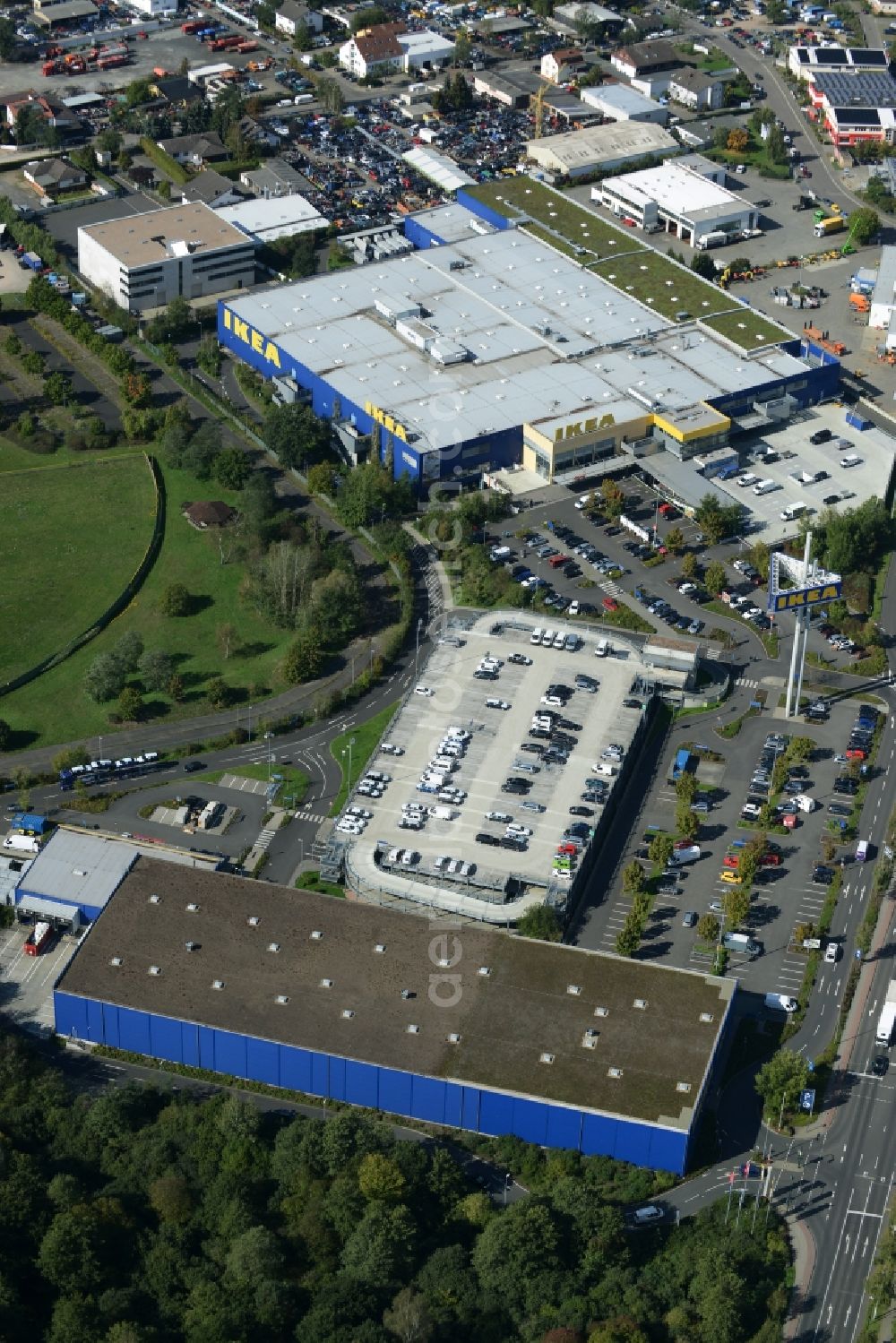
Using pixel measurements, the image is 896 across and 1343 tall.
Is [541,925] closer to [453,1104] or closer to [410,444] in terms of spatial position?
[453,1104]

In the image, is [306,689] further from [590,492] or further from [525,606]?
[590,492]

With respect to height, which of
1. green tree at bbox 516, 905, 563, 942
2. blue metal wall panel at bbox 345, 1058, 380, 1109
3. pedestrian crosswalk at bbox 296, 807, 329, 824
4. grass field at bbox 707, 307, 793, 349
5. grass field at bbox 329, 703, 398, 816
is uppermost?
grass field at bbox 707, 307, 793, 349

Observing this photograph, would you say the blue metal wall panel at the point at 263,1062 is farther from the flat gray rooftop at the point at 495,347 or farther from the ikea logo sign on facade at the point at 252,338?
the ikea logo sign on facade at the point at 252,338

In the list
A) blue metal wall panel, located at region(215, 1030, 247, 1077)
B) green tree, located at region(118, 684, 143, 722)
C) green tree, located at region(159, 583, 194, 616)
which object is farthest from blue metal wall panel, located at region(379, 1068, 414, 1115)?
green tree, located at region(159, 583, 194, 616)

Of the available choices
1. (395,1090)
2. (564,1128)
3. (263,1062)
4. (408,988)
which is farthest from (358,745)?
(564,1128)

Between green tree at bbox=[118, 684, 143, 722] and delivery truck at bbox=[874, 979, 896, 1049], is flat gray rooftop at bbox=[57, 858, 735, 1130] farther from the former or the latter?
green tree at bbox=[118, 684, 143, 722]

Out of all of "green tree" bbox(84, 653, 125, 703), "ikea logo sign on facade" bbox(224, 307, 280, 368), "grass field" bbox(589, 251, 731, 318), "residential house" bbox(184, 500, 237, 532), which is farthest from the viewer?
"grass field" bbox(589, 251, 731, 318)

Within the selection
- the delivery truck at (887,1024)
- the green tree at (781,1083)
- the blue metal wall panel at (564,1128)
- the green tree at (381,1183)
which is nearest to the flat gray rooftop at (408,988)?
the blue metal wall panel at (564,1128)
